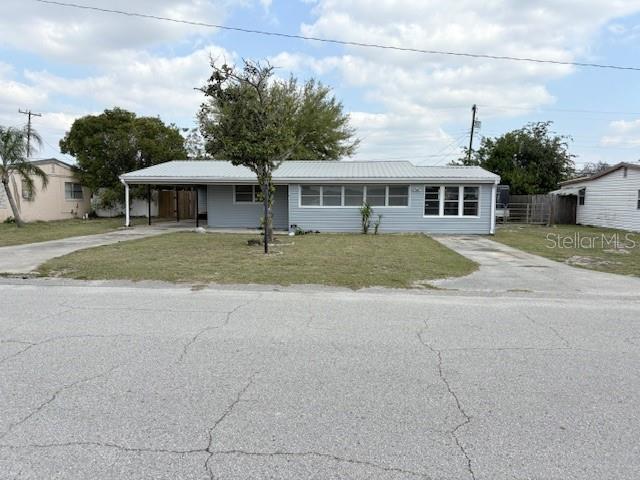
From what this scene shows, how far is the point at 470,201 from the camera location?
19859 mm

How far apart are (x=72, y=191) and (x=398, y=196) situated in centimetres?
1960

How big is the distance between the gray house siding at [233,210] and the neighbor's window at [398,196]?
4.88 meters

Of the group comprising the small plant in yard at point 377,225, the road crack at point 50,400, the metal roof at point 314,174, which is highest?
the metal roof at point 314,174

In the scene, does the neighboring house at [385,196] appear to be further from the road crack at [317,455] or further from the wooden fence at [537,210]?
the road crack at [317,455]

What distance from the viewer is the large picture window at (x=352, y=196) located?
2008cm

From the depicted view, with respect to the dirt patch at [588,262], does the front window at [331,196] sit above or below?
above

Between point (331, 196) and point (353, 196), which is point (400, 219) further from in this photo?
point (331, 196)

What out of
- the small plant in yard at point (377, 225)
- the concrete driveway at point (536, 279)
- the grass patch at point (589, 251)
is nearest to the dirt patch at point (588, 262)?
the grass patch at point (589, 251)

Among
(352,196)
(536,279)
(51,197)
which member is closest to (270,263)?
(536,279)

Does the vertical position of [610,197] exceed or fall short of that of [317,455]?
it exceeds it

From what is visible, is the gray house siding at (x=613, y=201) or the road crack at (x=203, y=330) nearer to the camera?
the road crack at (x=203, y=330)

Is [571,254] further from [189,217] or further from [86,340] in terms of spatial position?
[189,217]

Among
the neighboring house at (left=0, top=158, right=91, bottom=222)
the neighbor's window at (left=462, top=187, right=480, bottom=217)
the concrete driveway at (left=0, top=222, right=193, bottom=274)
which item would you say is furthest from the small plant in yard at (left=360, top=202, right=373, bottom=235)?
the neighboring house at (left=0, top=158, right=91, bottom=222)

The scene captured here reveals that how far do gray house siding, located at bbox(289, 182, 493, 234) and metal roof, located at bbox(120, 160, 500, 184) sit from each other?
56 cm
